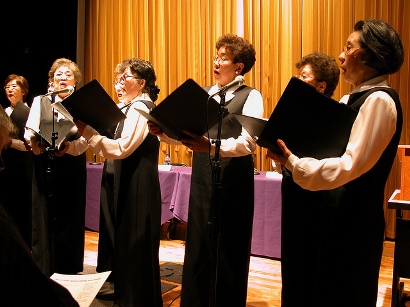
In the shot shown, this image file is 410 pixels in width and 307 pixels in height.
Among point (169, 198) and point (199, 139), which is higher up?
point (199, 139)

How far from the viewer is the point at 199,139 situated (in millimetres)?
2158

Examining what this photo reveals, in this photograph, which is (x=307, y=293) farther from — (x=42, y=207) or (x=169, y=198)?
(x=169, y=198)

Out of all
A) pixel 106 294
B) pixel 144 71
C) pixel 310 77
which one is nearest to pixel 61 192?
pixel 106 294

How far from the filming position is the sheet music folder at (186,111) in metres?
1.92

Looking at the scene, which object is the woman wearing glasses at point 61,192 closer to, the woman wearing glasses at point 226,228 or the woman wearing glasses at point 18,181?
the woman wearing glasses at point 18,181

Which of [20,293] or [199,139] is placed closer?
[20,293]

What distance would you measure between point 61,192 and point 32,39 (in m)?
3.76

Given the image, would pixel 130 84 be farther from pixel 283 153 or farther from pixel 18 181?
pixel 18 181

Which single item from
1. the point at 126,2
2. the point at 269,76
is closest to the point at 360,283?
the point at 269,76

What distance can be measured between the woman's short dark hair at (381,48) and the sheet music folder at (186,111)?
63 cm

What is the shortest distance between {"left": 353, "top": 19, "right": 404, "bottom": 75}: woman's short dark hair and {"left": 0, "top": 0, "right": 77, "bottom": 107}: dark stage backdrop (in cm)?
546

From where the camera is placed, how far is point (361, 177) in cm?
174

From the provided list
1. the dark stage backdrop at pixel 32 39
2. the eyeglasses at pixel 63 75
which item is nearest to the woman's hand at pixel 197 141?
the eyeglasses at pixel 63 75

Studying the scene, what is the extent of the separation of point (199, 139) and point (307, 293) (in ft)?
3.03
